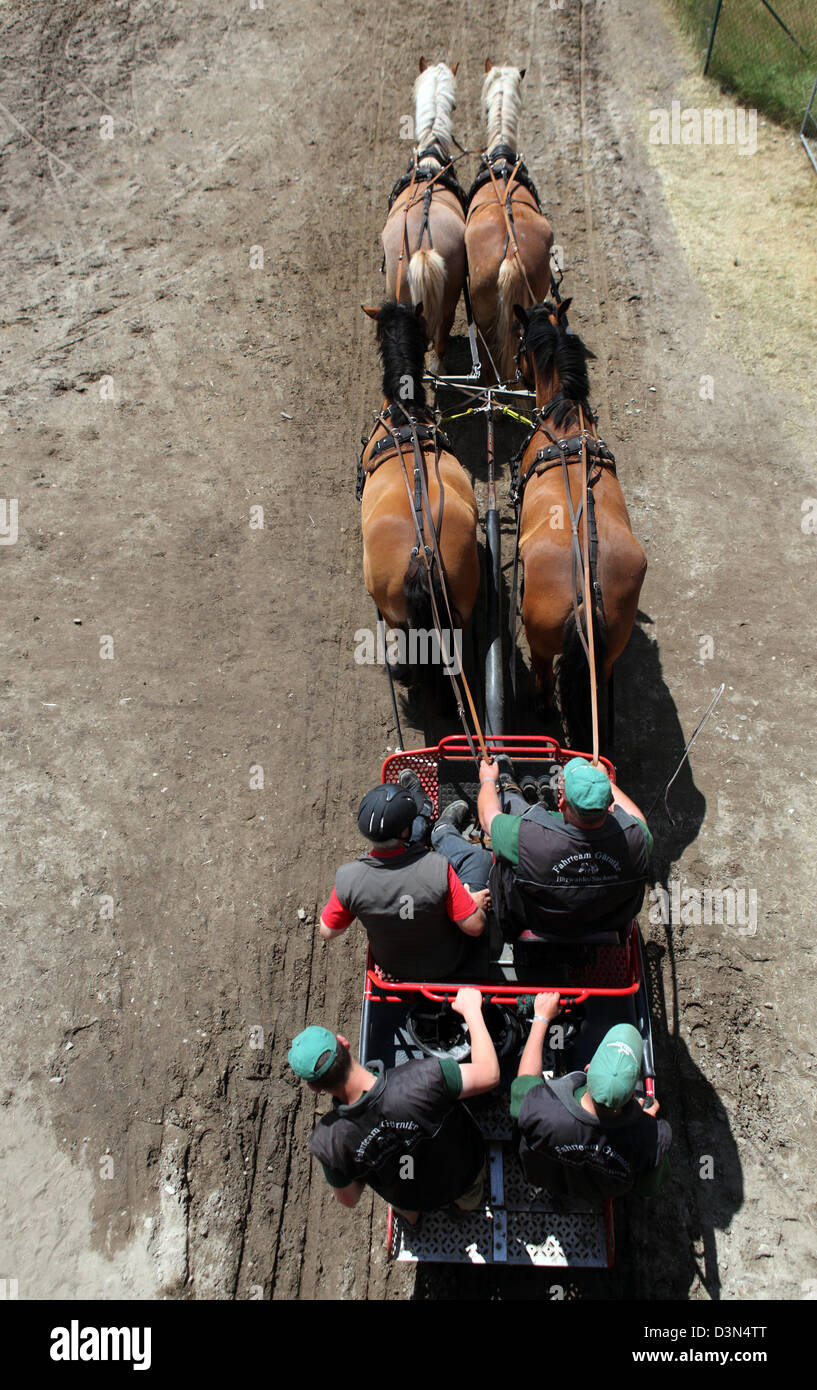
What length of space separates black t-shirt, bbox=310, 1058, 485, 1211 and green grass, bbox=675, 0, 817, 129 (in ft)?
36.0

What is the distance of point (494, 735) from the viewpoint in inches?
167

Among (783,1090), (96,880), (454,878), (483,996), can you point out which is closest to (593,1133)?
(483,996)

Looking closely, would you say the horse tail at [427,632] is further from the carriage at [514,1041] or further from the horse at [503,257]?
the horse at [503,257]

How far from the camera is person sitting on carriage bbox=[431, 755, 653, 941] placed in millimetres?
2945

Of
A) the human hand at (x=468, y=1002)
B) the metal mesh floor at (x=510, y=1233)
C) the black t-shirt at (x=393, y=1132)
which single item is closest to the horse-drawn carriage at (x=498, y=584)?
the metal mesh floor at (x=510, y=1233)

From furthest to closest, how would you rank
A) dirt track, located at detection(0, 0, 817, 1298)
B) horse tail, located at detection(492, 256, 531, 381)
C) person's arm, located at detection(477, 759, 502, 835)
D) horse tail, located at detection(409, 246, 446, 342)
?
horse tail, located at detection(409, 246, 446, 342), horse tail, located at detection(492, 256, 531, 381), dirt track, located at detection(0, 0, 817, 1298), person's arm, located at detection(477, 759, 502, 835)

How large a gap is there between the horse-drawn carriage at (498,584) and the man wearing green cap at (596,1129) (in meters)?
0.35

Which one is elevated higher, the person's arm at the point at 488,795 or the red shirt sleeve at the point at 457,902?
the person's arm at the point at 488,795

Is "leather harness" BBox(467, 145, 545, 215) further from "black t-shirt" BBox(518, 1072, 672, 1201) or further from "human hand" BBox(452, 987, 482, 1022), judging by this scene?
"black t-shirt" BBox(518, 1072, 672, 1201)

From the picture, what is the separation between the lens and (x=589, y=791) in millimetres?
2889

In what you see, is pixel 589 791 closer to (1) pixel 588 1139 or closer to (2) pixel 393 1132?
(1) pixel 588 1139

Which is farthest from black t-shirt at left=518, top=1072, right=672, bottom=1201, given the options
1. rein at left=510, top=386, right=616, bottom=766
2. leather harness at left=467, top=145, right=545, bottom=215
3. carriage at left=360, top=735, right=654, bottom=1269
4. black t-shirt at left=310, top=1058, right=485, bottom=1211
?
leather harness at left=467, top=145, right=545, bottom=215

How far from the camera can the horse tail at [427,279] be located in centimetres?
629

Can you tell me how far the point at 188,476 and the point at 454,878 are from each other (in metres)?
4.75
